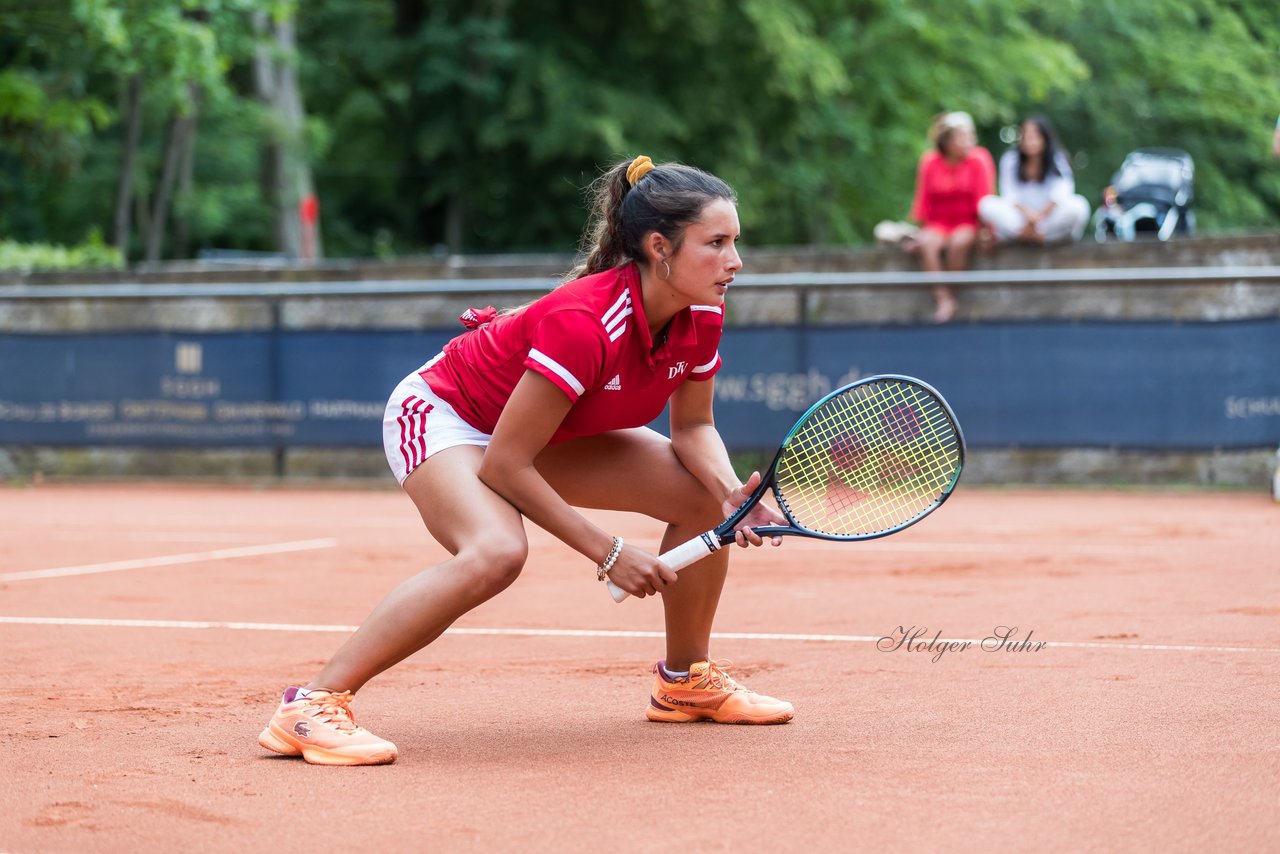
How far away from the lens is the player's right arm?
392cm

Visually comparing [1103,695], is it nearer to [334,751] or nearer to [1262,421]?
[334,751]

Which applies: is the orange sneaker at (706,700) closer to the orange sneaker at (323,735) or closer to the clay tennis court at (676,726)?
the clay tennis court at (676,726)

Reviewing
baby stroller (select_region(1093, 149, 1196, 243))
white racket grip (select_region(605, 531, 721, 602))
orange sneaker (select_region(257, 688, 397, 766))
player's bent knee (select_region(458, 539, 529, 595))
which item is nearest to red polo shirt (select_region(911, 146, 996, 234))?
baby stroller (select_region(1093, 149, 1196, 243))

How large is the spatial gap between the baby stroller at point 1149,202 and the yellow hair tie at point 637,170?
11.0m

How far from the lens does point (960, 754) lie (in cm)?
397

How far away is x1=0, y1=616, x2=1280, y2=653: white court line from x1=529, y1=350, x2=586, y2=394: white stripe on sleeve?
7.52 ft

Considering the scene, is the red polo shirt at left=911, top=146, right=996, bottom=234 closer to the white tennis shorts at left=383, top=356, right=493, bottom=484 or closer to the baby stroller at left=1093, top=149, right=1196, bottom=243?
the baby stroller at left=1093, top=149, right=1196, bottom=243

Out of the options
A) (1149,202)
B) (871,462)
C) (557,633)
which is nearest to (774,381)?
(1149,202)

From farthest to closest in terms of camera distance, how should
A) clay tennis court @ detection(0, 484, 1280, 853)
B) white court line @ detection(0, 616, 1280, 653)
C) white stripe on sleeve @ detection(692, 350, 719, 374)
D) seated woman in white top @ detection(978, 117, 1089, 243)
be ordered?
1. seated woman in white top @ detection(978, 117, 1089, 243)
2. white court line @ detection(0, 616, 1280, 653)
3. white stripe on sleeve @ detection(692, 350, 719, 374)
4. clay tennis court @ detection(0, 484, 1280, 853)

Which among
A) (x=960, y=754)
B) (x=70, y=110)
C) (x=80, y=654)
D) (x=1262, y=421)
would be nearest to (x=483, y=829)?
(x=960, y=754)

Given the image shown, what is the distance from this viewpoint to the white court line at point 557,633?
5.53 metres

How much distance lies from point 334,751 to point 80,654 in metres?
2.16

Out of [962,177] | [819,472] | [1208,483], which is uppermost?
[962,177]

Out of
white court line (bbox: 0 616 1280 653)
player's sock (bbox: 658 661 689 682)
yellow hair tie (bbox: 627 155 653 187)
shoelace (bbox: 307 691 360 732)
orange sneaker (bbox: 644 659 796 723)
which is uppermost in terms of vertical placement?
yellow hair tie (bbox: 627 155 653 187)
